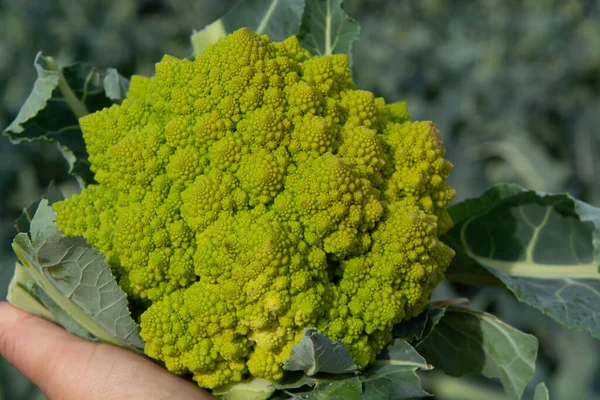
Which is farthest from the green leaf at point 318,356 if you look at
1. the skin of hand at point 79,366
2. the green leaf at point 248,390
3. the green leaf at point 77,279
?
the green leaf at point 77,279

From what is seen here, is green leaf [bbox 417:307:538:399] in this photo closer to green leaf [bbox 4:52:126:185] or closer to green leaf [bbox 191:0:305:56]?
green leaf [bbox 191:0:305:56]

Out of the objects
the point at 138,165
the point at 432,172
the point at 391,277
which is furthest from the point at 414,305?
the point at 138,165

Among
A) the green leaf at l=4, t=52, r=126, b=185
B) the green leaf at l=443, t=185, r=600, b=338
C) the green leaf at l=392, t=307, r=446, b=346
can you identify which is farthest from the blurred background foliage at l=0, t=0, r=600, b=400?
the green leaf at l=392, t=307, r=446, b=346

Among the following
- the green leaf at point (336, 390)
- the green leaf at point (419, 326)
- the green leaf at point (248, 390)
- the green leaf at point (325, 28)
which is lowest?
the green leaf at point (248, 390)

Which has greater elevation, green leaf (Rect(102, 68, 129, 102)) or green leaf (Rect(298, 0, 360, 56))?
green leaf (Rect(298, 0, 360, 56))

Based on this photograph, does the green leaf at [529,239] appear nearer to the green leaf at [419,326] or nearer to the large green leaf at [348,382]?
the green leaf at [419,326]

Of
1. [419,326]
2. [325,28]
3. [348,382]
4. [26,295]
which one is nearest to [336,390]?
[348,382]
